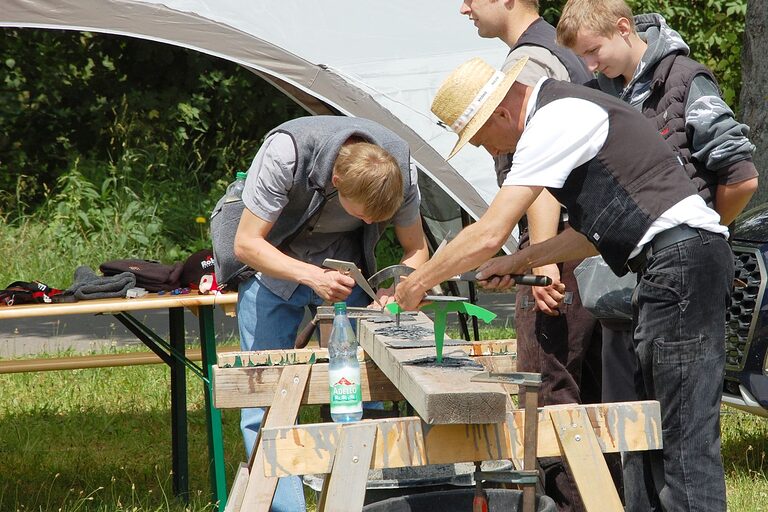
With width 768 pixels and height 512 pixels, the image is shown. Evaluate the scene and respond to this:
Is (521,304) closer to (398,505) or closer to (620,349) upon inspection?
(620,349)

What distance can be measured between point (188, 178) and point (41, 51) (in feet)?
7.80

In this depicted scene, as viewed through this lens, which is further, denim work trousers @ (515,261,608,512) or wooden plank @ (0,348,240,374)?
wooden plank @ (0,348,240,374)

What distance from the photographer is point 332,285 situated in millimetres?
3586

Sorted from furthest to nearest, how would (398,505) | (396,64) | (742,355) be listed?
1. (396,64)
2. (742,355)
3. (398,505)

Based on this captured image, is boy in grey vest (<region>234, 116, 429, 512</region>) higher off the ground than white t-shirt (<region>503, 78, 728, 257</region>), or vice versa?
white t-shirt (<region>503, 78, 728, 257</region>)

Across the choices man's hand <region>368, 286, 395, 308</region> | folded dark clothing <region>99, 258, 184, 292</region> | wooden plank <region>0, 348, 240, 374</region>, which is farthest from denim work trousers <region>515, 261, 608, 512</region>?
wooden plank <region>0, 348, 240, 374</region>

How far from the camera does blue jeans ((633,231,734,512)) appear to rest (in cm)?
259

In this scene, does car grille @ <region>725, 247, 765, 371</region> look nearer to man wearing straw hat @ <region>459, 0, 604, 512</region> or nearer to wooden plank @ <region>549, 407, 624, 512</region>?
man wearing straw hat @ <region>459, 0, 604, 512</region>

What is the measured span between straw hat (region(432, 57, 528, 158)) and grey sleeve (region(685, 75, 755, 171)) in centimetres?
75

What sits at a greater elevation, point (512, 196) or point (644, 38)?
point (644, 38)

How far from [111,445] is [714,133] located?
379 centimetres

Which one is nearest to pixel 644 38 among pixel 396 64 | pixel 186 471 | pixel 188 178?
pixel 396 64

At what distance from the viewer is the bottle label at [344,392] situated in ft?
9.31

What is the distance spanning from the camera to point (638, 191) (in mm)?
2561
